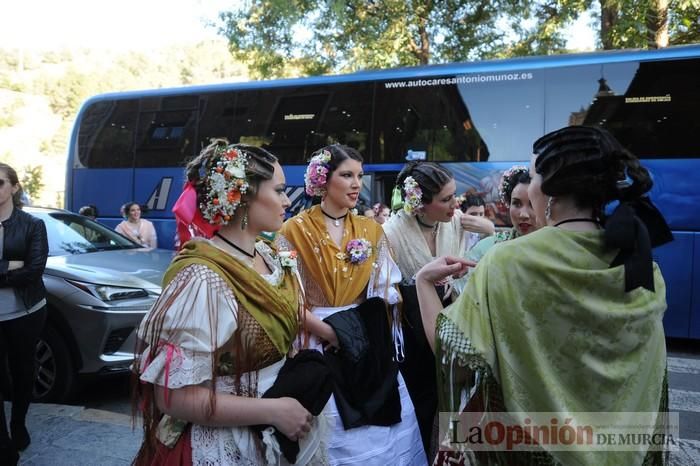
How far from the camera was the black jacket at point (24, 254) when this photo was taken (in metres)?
3.43

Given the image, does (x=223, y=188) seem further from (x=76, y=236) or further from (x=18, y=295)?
(x=76, y=236)

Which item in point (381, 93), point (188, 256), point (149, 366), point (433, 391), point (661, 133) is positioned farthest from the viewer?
point (381, 93)

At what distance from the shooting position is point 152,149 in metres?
9.68

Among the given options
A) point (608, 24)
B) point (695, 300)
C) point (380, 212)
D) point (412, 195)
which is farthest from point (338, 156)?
point (608, 24)

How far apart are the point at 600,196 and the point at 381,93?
6.97m

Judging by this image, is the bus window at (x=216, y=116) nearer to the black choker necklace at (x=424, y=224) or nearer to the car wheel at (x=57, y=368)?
the car wheel at (x=57, y=368)

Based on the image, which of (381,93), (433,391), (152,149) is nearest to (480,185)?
(381,93)

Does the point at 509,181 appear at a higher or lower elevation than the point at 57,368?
higher

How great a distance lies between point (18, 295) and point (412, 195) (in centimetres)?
257

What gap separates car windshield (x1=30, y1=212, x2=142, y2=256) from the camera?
17.0ft

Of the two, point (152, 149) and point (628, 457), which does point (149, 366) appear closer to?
point (628, 457)

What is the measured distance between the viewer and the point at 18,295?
11.4 ft

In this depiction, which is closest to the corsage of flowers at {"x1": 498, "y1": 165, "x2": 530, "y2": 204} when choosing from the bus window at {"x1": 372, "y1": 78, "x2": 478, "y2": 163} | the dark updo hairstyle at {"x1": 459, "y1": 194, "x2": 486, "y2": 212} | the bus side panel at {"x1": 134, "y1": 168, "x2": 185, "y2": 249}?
the dark updo hairstyle at {"x1": 459, "y1": 194, "x2": 486, "y2": 212}

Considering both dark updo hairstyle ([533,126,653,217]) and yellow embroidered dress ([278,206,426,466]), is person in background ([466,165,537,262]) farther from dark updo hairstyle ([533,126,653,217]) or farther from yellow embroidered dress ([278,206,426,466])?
dark updo hairstyle ([533,126,653,217])
